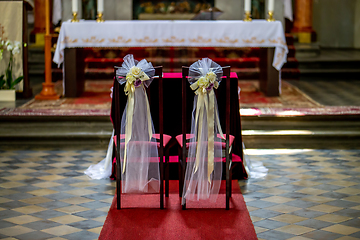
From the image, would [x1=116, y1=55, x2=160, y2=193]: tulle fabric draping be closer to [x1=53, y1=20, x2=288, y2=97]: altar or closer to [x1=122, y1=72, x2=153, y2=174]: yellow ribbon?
[x1=122, y1=72, x2=153, y2=174]: yellow ribbon

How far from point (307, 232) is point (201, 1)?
972cm

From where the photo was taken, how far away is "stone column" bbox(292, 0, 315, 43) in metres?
11.3

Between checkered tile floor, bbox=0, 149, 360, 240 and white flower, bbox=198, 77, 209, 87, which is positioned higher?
white flower, bbox=198, 77, 209, 87

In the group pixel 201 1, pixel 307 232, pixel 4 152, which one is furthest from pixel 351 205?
pixel 201 1

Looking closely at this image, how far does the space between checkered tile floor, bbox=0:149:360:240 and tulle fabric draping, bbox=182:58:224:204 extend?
376 millimetres

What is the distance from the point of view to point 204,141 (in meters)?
3.53

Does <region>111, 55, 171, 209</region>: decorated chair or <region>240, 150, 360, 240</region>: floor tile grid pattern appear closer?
<region>240, 150, 360, 240</region>: floor tile grid pattern

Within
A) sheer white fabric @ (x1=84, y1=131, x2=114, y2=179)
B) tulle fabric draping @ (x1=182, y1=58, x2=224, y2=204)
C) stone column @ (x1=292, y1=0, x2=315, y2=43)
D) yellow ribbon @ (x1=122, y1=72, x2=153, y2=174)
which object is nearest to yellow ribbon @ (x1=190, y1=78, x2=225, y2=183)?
tulle fabric draping @ (x1=182, y1=58, x2=224, y2=204)

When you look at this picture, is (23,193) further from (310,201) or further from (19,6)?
(19,6)

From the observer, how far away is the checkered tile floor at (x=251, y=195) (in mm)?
3143

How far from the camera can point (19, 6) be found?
6965mm

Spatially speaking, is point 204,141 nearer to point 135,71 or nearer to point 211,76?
point 211,76

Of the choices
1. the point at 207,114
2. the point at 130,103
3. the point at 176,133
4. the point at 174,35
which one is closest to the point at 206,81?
the point at 207,114

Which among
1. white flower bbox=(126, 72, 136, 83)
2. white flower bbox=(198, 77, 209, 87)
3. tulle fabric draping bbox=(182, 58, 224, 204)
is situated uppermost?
white flower bbox=(126, 72, 136, 83)
